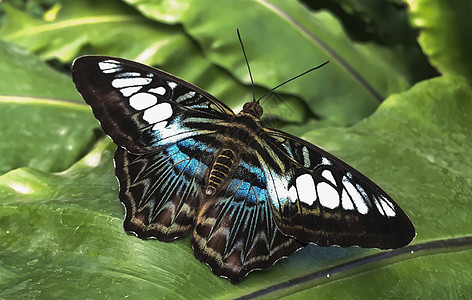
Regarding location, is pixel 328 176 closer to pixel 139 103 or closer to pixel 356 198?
pixel 356 198

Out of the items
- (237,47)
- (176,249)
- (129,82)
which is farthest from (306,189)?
(237,47)

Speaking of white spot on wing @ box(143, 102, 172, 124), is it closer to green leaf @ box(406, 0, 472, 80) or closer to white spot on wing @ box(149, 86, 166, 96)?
white spot on wing @ box(149, 86, 166, 96)

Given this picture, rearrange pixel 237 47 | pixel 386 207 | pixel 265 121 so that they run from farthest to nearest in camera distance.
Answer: pixel 237 47, pixel 265 121, pixel 386 207

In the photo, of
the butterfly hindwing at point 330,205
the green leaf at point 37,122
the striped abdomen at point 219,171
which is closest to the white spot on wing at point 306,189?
the butterfly hindwing at point 330,205

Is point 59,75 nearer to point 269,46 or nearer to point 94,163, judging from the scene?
point 94,163

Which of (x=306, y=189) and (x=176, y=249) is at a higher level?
(x=306, y=189)

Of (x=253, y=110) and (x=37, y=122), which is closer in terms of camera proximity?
(x=253, y=110)

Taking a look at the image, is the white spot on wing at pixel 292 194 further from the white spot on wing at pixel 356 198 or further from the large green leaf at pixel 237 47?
the large green leaf at pixel 237 47
